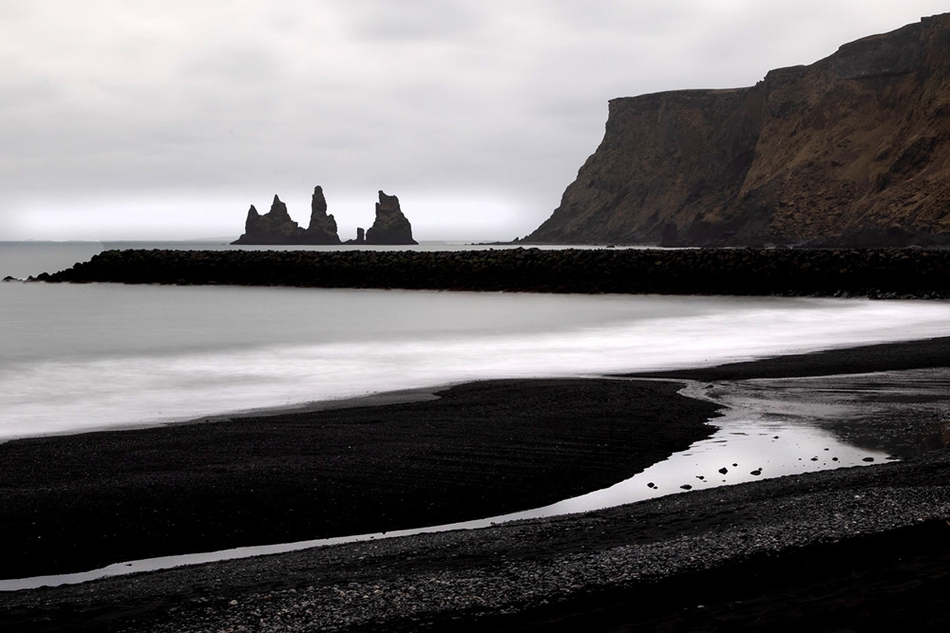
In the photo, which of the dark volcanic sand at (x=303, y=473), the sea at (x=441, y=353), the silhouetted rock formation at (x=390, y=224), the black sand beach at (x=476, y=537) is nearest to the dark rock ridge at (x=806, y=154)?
the silhouetted rock formation at (x=390, y=224)

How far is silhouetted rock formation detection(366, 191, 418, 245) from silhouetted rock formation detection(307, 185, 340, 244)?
7.56 m

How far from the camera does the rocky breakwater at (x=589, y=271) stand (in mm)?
30516

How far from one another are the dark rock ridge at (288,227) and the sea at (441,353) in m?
142

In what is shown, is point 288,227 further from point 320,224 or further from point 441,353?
point 441,353

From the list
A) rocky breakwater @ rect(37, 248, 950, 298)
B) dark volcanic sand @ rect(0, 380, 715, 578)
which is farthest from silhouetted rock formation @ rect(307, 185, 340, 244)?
dark volcanic sand @ rect(0, 380, 715, 578)

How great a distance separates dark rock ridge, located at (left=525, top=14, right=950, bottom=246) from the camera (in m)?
81.4

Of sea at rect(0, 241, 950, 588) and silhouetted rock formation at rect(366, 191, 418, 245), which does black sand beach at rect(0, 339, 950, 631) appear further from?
silhouetted rock formation at rect(366, 191, 418, 245)

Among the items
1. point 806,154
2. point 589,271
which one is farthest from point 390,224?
point 589,271

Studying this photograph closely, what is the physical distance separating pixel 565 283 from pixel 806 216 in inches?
2657

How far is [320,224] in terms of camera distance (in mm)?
174375

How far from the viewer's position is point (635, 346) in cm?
1691

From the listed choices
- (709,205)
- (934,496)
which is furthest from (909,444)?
(709,205)

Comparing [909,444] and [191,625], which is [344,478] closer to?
[191,625]

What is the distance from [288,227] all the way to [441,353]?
162362 millimetres
